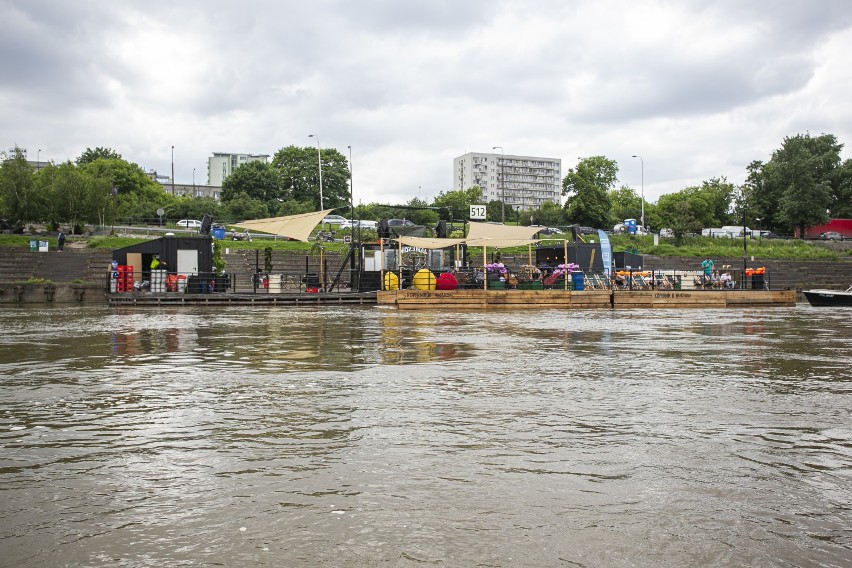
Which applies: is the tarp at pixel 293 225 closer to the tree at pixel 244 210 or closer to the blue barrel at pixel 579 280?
the blue barrel at pixel 579 280

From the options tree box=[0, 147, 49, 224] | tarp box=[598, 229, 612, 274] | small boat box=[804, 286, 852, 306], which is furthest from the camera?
tree box=[0, 147, 49, 224]

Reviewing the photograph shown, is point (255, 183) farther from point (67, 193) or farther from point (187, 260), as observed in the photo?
point (187, 260)

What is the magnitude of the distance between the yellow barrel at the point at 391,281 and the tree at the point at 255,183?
58.6 m

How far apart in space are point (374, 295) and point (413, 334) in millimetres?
14386

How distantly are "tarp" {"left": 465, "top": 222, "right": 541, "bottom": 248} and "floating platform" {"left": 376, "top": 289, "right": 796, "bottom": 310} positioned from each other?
3241 mm

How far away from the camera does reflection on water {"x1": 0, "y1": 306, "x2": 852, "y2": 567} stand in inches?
151

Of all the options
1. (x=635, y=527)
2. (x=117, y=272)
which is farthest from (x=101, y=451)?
(x=117, y=272)

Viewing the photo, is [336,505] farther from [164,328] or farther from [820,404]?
[164,328]

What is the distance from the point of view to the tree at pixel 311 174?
314 feet

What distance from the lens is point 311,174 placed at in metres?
96.1

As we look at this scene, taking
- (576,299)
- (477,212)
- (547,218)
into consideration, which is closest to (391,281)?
(477,212)

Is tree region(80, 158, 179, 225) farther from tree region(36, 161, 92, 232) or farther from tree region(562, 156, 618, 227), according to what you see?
tree region(562, 156, 618, 227)

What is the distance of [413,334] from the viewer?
16.4 meters

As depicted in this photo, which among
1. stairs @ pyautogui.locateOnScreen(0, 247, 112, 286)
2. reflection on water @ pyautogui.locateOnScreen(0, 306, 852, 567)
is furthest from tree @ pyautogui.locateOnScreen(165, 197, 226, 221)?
reflection on water @ pyautogui.locateOnScreen(0, 306, 852, 567)
